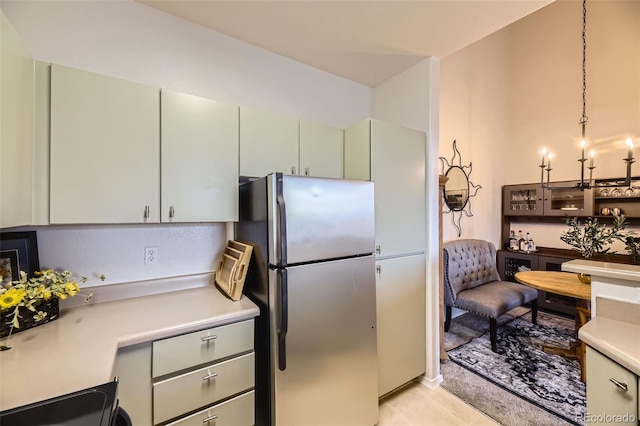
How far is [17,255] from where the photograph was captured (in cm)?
129

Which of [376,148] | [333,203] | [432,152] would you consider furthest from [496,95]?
[333,203]

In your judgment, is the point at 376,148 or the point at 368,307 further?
the point at 376,148

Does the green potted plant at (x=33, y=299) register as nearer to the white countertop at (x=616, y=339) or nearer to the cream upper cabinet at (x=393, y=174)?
the cream upper cabinet at (x=393, y=174)

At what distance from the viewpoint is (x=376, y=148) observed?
6.30ft

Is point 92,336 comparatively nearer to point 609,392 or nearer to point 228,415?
point 228,415

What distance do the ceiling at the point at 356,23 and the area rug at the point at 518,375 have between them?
2.68 meters

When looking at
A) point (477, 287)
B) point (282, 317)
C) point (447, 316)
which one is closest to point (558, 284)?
point (477, 287)

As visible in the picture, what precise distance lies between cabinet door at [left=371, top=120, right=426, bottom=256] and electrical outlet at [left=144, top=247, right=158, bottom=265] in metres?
1.53

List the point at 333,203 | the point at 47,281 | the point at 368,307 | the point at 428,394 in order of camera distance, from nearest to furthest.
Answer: the point at 47,281 → the point at 333,203 → the point at 368,307 → the point at 428,394

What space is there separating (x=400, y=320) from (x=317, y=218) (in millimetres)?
1152

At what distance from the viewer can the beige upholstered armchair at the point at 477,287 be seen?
8.87ft

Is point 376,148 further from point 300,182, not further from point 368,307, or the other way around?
point 368,307

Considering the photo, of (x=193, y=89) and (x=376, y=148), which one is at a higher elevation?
(x=193, y=89)

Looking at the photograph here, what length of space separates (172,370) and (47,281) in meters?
0.73
